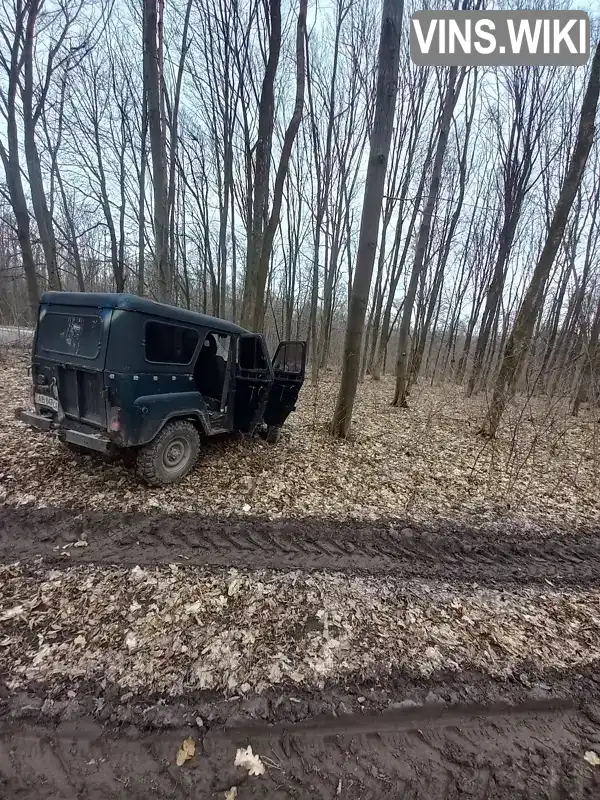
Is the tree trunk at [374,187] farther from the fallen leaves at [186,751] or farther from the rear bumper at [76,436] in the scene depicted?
the fallen leaves at [186,751]

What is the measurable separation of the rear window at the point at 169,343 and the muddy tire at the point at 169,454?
86cm

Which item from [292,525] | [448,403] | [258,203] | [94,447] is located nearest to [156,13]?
[258,203]

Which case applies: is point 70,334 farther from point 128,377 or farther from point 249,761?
point 249,761

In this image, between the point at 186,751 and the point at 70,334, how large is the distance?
13.8 ft

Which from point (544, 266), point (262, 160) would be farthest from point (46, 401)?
point (544, 266)

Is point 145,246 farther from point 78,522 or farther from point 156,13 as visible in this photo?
point 78,522

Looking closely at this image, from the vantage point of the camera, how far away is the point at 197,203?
16.7m

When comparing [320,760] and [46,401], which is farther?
[46,401]

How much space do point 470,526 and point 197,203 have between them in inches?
724

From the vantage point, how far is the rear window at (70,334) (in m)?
3.91

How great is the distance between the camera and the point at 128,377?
3805 mm

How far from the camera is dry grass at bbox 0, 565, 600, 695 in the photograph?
219cm

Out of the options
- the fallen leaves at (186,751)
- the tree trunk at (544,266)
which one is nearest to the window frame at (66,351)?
the fallen leaves at (186,751)

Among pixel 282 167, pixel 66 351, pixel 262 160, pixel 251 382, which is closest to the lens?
pixel 66 351
